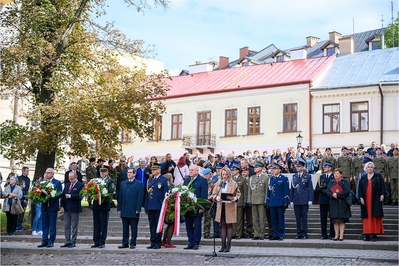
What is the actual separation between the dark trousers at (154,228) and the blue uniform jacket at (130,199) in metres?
0.35

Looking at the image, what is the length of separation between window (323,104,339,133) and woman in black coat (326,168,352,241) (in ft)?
77.3

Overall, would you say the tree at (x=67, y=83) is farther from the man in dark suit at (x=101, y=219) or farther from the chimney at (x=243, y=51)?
the chimney at (x=243, y=51)

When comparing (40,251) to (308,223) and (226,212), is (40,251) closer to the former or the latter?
(226,212)

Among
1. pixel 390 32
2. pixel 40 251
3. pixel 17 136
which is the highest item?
pixel 390 32

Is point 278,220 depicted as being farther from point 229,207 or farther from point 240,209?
point 229,207

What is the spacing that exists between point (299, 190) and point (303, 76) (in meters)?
25.3

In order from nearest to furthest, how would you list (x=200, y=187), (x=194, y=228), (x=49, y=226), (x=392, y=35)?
(x=194, y=228) < (x=200, y=187) < (x=49, y=226) < (x=392, y=35)

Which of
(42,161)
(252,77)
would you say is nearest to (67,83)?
(42,161)

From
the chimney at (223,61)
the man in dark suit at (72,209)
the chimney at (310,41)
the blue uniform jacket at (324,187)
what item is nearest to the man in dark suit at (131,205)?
the man in dark suit at (72,209)

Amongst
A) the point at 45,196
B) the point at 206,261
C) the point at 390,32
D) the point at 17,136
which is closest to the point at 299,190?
the point at 206,261

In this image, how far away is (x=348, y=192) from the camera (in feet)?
56.4

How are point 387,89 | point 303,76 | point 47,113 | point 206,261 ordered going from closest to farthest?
1. point 206,261
2. point 47,113
3. point 387,89
4. point 303,76

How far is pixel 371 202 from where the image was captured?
17000 mm

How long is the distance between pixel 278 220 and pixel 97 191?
4.79 m
